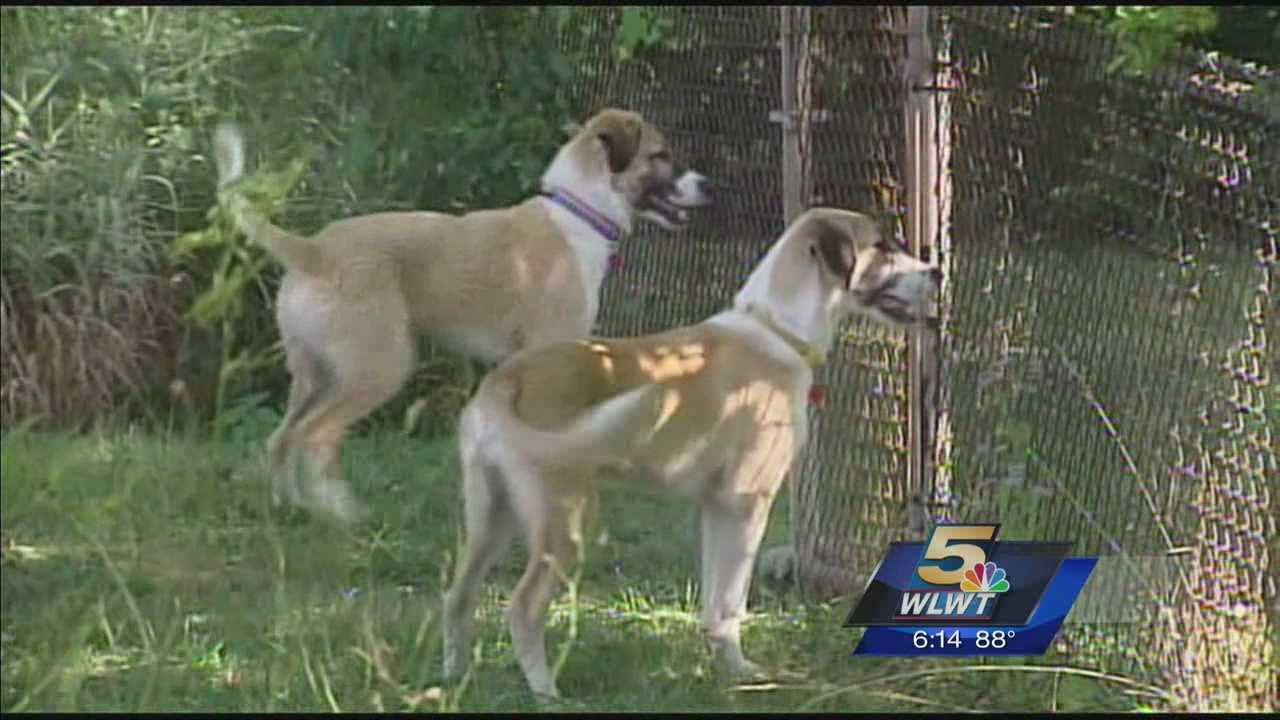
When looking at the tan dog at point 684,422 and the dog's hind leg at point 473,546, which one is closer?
the tan dog at point 684,422

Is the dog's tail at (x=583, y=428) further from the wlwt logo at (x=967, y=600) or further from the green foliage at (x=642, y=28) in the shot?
the green foliage at (x=642, y=28)

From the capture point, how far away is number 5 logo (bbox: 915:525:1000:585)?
523 cm

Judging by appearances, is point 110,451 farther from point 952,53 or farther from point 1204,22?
point 1204,22

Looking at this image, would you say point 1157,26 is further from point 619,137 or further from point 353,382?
point 353,382

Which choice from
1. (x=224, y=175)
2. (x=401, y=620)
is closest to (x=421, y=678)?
(x=401, y=620)

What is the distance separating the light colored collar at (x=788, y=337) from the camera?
5.26 m

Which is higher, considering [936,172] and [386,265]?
[936,172]

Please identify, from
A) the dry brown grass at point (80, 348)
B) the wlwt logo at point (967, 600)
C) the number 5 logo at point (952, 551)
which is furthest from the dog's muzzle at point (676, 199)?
the dry brown grass at point (80, 348)

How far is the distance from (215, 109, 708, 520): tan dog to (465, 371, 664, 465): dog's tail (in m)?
1.65

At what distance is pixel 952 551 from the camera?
17.5ft

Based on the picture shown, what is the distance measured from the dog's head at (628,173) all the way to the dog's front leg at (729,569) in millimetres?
1608

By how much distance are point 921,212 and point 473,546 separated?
1.52 meters

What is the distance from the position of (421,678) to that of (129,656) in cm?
77

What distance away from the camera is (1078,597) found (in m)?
5.20
